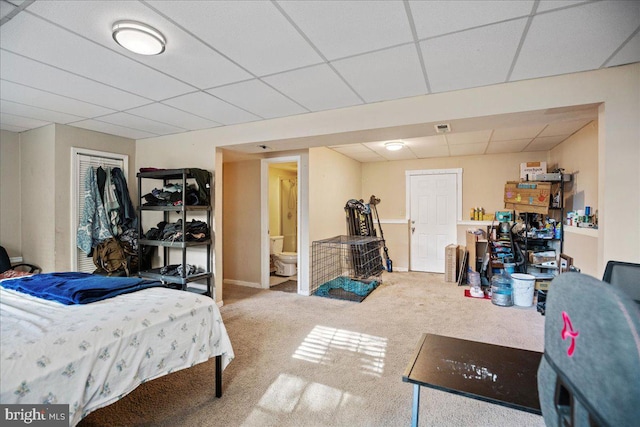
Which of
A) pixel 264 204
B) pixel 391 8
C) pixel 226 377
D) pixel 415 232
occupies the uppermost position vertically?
pixel 391 8

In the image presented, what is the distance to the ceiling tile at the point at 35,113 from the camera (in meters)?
2.97

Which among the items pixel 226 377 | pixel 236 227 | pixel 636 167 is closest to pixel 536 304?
pixel 636 167

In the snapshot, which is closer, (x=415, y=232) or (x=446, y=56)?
(x=446, y=56)

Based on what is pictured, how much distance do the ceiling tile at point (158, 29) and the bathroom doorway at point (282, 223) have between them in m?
3.25

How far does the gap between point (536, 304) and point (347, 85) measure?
3650mm

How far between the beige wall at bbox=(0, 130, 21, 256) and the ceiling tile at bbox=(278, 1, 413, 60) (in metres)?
4.32

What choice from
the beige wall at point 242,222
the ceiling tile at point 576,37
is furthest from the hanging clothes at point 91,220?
the ceiling tile at point 576,37

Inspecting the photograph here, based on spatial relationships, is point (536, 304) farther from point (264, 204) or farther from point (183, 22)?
point (183, 22)

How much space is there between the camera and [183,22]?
1.69 m

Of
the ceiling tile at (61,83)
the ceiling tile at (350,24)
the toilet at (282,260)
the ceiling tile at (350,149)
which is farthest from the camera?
the toilet at (282,260)

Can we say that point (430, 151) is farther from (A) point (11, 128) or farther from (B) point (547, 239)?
(A) point (11, 128)

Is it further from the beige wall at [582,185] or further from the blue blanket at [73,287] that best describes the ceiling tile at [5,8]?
the beige wall at [582,185]

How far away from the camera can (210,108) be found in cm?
310

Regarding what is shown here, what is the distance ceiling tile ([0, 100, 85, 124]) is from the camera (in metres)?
2.97
